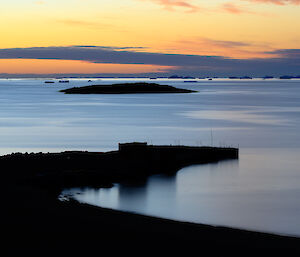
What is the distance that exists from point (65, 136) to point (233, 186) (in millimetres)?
29586

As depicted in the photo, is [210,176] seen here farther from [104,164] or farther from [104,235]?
[104,235]

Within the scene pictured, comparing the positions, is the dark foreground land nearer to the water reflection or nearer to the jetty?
the jetty

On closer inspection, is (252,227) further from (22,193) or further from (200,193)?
(22,193)

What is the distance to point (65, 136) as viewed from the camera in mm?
53688

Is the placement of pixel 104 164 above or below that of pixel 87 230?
above

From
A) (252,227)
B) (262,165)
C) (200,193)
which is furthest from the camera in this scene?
(262,165)

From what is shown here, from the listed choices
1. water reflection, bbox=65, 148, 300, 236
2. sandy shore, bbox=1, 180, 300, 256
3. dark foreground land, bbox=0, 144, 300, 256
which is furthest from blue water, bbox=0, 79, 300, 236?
sandy shore, bbox=1, 180, 300, 256

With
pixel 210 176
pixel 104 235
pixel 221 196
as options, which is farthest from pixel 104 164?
pixel 104 235

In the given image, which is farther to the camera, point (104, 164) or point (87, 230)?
point (104, 164)

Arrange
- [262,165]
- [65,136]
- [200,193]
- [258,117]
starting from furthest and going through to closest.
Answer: [258,117] < [65,136] < [262,165] < [200,193]

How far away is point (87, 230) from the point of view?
50.0 feet

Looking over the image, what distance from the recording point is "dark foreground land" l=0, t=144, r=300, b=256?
13256mm

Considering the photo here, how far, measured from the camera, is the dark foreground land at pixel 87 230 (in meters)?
13.3

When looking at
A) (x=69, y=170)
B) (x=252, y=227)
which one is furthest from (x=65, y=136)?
(x=252, y=227)
